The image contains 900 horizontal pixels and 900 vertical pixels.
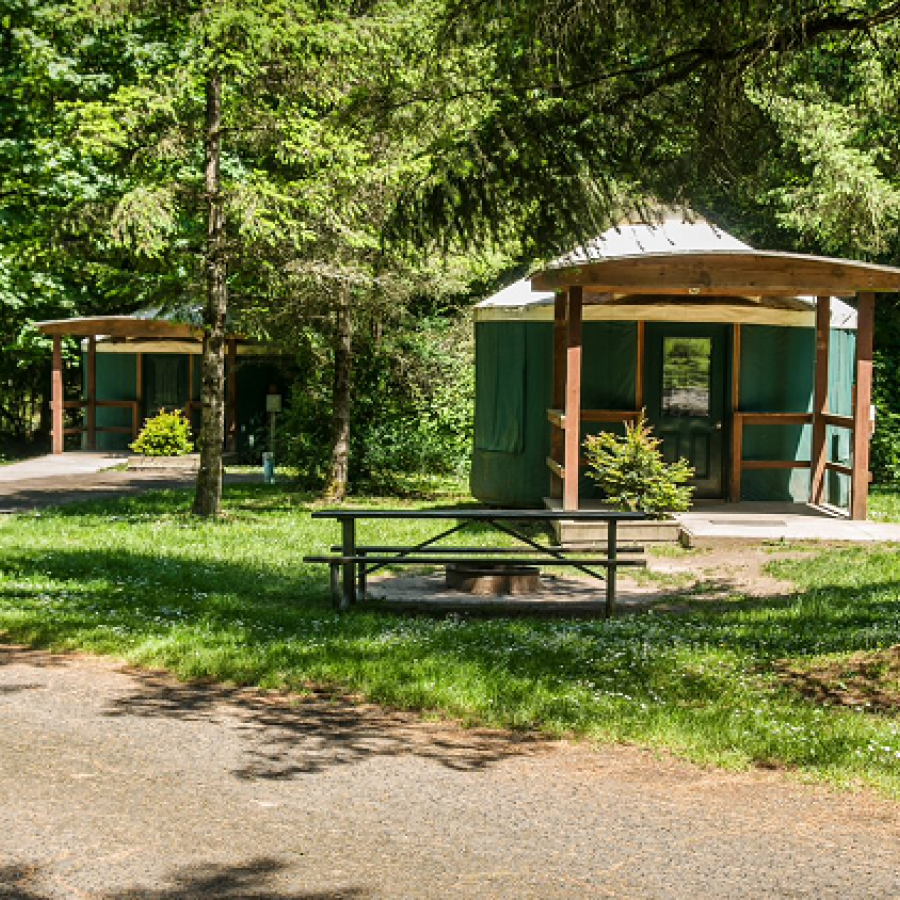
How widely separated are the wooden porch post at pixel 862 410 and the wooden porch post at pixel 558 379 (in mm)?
3362

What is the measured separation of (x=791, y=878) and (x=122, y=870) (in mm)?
2346

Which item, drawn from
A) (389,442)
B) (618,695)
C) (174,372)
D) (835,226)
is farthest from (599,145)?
(174,372)

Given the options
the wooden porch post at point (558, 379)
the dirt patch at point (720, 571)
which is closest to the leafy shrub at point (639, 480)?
the dirt patch at point (720, 571)

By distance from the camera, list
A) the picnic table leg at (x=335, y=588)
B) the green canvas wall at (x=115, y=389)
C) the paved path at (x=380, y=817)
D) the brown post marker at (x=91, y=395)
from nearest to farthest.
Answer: the paved path at (x=380, y=817), the picnic table leg at (x=335, y=588), the brown post marker at (x=91, y=395), the green canvas wall at (x=115, y=389)

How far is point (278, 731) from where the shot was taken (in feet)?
22.3

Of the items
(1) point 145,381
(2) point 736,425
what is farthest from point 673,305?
(1) point 145,381

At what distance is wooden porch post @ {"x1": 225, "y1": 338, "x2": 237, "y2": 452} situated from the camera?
90.8 ft

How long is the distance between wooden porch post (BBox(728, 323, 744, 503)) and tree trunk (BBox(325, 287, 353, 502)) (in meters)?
5.45

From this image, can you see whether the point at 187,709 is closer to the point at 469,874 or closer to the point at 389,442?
the point at 469,874

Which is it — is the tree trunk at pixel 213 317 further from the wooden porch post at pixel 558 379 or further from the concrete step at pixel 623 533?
the concrete step at pixel 623 533

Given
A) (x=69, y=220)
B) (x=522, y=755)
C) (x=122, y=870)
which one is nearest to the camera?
(x=122, y=870)

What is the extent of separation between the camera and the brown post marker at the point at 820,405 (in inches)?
646

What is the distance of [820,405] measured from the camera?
1669 cm

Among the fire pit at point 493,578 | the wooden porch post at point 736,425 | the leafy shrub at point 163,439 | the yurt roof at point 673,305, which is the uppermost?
the yurt roof at point 673,305
